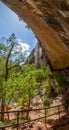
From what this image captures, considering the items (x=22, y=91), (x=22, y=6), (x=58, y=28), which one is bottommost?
(x=22, y=91)

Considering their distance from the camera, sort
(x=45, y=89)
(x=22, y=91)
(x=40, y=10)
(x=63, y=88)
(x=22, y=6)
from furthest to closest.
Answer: (x=45, y=89)
(x=63, y=88)
(x=22, y=91)
(x=22, y=6)
(x=40, y=10)

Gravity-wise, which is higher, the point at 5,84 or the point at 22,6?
the point at 22,6

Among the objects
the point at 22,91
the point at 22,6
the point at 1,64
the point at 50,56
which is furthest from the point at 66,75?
the point at 22,6

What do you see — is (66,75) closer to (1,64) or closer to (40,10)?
(1,64)

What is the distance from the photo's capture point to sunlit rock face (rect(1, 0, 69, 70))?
10.7 metres

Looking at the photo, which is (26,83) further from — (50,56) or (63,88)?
(63,88)

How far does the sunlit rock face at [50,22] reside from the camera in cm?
1070

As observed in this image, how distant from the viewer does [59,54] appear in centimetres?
1828

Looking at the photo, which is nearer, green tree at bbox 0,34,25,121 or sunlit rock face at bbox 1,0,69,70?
sunlit rock face at bbox 1,0,69,70

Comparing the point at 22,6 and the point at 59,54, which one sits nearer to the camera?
the point at 22,6

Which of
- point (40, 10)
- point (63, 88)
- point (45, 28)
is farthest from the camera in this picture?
point (63, 88)

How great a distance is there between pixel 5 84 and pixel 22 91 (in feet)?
5.45

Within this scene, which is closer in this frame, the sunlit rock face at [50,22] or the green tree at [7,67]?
the sunlit rock face at [50,22]

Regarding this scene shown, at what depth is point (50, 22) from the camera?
12531 millimetres
